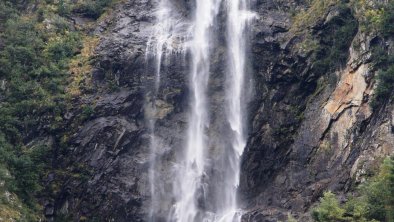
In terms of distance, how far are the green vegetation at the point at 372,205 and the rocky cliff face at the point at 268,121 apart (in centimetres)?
264

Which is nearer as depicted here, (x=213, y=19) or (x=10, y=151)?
(x=10, y=151)

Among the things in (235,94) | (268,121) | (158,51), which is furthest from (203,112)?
(158,51)

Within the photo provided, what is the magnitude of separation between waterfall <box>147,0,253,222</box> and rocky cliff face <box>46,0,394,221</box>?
44cm

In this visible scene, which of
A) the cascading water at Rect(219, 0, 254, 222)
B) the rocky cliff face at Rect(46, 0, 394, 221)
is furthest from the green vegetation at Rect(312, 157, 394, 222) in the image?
the cascading water at Rect(219, 0, 254, 222)

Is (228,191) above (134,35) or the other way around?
the other way around

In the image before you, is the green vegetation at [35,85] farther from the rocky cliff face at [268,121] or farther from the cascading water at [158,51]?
the cascading water at [158,51]

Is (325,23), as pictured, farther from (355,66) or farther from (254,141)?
(254,141)

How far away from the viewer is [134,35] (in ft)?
116

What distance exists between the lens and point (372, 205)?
2277 cm

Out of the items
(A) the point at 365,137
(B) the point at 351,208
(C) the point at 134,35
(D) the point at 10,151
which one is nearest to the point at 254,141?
(A) the point at 365,137

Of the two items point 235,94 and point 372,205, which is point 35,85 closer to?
point 235,94

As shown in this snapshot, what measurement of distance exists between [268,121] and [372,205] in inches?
360

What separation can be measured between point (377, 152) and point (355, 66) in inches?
211

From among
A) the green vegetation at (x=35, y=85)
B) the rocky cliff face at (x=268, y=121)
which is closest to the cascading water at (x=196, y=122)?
the rocky cliff face at (x=268, y=121)
